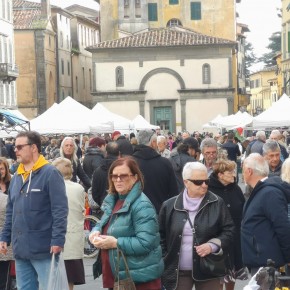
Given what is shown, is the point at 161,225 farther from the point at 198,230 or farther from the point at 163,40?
the point at 163,40

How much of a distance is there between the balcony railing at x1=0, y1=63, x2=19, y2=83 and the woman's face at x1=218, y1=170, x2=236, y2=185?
176ft

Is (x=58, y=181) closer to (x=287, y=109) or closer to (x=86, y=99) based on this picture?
(x=287, y=109)

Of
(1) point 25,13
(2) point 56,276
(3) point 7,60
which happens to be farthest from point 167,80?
(2) point 56,276

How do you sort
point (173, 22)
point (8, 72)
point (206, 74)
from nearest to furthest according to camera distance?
point (8, 72) → point (206, 74) → point (173, 22)

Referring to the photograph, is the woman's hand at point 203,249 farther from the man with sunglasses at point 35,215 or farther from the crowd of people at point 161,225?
the man with sunglasses at point 35,215

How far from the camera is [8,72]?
63.7 meters

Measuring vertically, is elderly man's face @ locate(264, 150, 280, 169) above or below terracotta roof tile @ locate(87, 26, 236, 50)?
below

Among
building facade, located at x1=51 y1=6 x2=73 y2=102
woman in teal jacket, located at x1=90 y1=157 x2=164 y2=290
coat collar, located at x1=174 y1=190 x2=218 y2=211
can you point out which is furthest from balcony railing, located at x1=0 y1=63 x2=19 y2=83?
woman in teal jacket, located at x1=90 y1=157 x2=164 y2=290

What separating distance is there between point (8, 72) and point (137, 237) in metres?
56.7

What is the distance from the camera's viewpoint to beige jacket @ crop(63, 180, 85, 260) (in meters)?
11.2

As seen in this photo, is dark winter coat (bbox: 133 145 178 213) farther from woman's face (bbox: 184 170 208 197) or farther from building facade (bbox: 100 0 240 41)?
building facade (bbox: 100 0 240 41)

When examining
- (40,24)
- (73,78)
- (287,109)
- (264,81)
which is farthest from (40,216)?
(264,81)

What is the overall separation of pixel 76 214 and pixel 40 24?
63015mm

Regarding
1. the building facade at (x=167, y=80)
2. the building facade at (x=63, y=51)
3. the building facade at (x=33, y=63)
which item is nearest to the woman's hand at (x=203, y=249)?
the building facade at (x=167, y=80)
